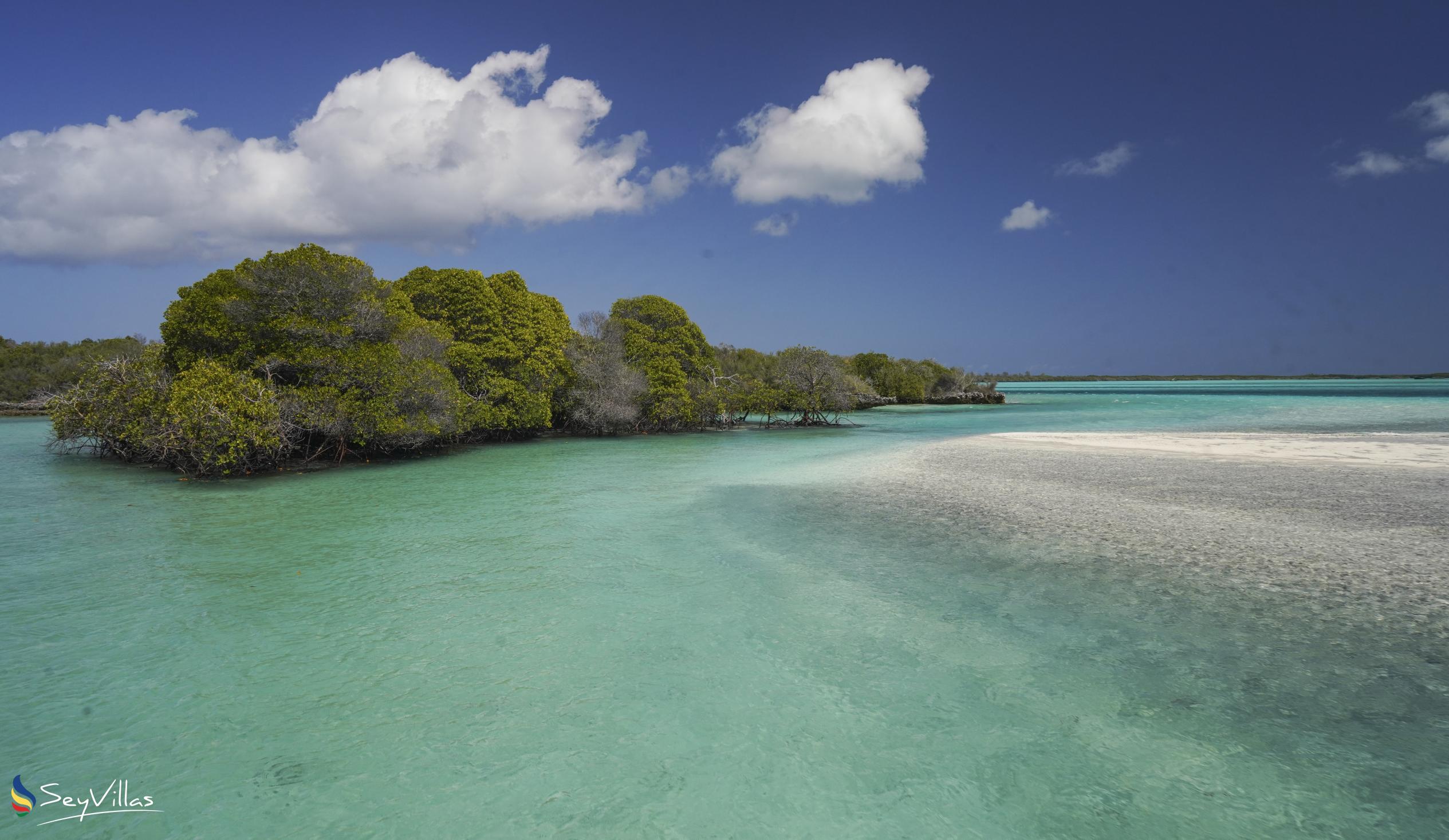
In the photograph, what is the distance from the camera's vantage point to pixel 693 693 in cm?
503

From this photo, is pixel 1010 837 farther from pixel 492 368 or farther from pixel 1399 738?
pixel 492 368

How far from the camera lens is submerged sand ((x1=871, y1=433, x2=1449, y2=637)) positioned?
735 cm

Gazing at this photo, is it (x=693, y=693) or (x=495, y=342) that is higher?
(x=495, y=342)

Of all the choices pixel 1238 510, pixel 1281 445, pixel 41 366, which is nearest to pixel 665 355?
pixel 1281 445

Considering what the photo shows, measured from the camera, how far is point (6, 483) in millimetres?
15633

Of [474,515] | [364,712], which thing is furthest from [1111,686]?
[474,515]

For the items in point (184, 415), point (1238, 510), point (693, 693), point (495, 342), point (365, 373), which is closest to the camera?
point (693, 693)

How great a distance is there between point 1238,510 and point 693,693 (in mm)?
10296

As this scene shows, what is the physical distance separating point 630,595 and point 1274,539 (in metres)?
8.44

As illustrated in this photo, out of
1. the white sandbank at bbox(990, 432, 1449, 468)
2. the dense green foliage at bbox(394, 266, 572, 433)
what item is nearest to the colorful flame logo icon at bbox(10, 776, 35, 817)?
the dense green foliage at bbox(394, 266, 572, 433)
